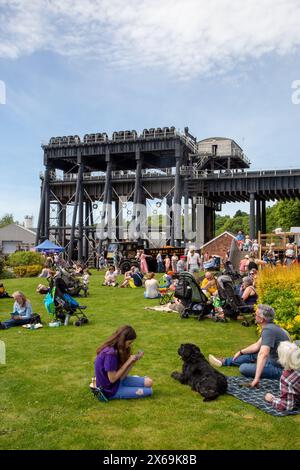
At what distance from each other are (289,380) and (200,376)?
1.41 m

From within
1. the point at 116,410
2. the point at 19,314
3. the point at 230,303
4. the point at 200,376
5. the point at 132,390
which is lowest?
the point at 116,410

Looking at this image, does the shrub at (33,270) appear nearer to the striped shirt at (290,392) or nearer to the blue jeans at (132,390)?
the blue jeans at (132,390)

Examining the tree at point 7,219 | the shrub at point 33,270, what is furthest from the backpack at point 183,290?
the tree at point 7,219

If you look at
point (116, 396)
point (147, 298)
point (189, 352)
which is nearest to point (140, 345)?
point (189, 352)

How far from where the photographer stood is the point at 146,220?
2190 inches

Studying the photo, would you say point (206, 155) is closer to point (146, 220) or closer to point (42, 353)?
point (146, 220)

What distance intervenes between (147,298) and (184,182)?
37.9m

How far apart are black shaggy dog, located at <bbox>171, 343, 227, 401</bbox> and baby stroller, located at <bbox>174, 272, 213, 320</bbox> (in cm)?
523

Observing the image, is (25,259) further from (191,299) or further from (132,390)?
(132,390)

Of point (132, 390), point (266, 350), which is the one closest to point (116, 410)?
point (132, 390)

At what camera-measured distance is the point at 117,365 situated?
6.27 m

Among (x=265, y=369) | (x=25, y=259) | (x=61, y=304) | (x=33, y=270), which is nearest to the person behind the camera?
(x=265, y=369)

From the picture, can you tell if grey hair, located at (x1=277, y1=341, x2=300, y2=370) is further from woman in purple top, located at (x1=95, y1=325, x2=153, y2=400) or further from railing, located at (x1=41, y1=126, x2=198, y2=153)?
railing, located at (x1=41, y1=126, x2=198, y2=153)

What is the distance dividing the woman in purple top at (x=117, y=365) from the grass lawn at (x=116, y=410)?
134 millimetres
